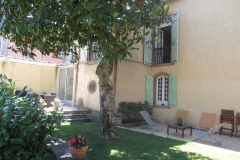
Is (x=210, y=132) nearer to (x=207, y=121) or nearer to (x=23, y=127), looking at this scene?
(x=207, y=121)

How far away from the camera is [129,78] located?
10.6 meters

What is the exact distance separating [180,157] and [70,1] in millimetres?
4737

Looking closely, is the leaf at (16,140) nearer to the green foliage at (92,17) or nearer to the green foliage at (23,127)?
the green foliage at (23,127)

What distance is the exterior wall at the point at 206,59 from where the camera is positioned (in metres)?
8.67

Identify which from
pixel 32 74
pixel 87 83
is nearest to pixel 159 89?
pixel 87 83

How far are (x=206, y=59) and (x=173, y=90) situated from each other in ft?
8.05

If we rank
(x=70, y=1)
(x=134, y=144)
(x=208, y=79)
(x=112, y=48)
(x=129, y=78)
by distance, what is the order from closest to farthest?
1. (x=70, y=1)
2. (x=112, y=48)
3. (x=134, y=144)
4. (x=208, y=79)
5. (x=129, y=78)

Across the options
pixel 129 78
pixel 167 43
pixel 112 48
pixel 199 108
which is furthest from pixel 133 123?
pixel 167 43

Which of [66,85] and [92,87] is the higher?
[66,85]

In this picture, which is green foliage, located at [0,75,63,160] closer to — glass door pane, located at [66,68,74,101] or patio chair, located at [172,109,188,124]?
patio chair, located at [172,109,188,124]

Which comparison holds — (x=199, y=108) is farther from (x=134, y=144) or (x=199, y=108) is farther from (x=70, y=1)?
(x=70, y=1)

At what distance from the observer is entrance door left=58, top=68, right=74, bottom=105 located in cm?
1301

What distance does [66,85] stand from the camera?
13344mm

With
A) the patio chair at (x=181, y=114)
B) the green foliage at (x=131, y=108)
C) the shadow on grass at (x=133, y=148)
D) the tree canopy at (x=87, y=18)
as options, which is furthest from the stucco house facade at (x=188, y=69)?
the tree canopy at (x=87, y=18)
